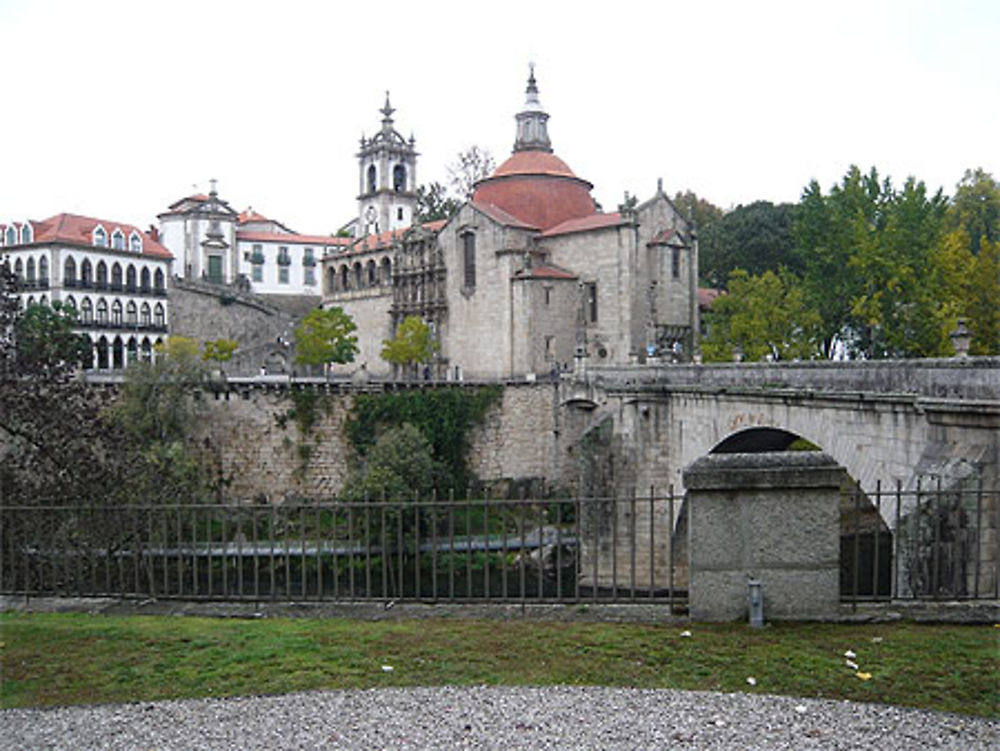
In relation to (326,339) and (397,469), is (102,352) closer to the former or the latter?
(326,339)

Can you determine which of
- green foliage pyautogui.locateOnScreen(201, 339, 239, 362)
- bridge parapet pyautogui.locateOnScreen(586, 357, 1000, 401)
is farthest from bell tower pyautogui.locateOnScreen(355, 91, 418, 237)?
bridge parapet pyautogui.locateOnScreen(586, 357, 1000, 401)

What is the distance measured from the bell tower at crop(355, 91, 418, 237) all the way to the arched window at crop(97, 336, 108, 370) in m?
20.8

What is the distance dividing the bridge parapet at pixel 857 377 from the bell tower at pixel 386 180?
145 ft

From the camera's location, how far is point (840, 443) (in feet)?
53.4

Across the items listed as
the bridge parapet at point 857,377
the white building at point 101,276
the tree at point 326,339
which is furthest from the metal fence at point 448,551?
the white building at point 101,276

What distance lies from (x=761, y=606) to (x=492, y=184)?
45590 mm

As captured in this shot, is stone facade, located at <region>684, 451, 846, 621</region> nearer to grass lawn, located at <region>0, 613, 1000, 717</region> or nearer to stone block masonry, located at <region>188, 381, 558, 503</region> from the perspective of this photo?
grass lawn, located at <region>0, 613, 1000, 717</region>

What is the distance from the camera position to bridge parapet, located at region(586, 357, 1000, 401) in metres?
12.7

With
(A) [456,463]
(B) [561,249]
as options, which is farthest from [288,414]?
(B) [561,249]

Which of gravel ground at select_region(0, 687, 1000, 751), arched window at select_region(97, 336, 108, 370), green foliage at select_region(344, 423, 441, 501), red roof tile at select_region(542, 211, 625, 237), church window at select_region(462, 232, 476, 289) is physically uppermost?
red roof tile at select_region(542, 211, 625, 237)

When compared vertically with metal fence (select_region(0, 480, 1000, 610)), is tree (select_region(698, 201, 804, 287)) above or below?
above

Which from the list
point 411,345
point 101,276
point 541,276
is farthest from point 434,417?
point 101,276

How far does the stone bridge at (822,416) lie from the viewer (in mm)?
12391

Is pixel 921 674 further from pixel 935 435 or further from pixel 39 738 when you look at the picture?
pixel 935 435
